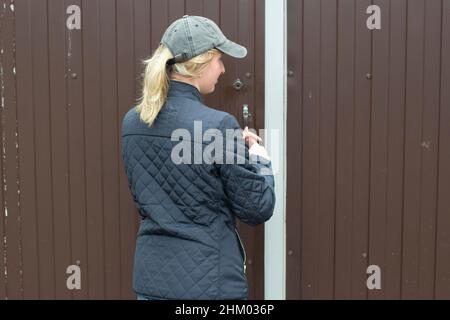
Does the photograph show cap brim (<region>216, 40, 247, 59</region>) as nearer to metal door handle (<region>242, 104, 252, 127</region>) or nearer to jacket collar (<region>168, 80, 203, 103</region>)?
jacket collar (<region>168, 80, 203, 103</region>)

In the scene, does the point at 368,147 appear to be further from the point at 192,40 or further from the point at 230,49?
the point at 192,40

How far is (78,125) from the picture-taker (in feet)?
9.81

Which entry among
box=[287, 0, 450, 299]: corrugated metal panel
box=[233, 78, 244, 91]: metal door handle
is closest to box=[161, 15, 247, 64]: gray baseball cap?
box=[233, 78, 244, 91]: metal door handle

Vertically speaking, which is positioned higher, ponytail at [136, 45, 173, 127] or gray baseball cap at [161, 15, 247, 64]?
gray baseball cap at [161, 15, 247, 64]

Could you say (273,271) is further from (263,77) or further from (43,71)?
(43,71)

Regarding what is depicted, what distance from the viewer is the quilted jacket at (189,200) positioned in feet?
7.09

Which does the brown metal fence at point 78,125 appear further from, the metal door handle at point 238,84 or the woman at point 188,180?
the woman at point 188,180

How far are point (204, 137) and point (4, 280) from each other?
5.16 ft

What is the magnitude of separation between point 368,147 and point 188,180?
1142mm

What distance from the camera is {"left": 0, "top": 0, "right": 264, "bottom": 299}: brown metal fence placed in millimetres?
2924

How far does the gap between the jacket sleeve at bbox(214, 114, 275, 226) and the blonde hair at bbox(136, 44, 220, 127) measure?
229mm

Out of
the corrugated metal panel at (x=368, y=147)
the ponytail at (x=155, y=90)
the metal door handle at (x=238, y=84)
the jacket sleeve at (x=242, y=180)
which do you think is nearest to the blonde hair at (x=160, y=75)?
the ponytail at (x=155, y=90)

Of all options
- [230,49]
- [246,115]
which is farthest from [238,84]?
[230,49]

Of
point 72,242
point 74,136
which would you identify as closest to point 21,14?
point 74,136
